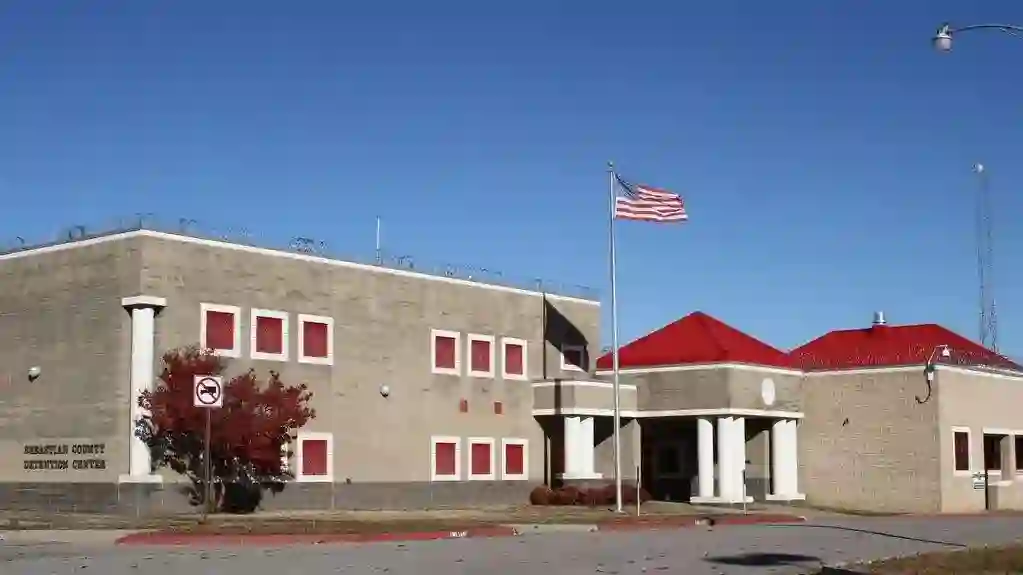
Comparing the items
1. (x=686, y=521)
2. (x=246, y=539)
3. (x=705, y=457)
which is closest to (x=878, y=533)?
(x=686, y=521)

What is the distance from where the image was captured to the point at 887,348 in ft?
195

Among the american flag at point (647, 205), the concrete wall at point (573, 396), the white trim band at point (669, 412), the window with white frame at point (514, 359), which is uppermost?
the american flag at point (647, 205)

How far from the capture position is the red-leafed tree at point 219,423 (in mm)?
36969

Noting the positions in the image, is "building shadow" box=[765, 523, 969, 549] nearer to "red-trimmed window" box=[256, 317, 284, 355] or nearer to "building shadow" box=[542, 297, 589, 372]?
"red-trimmed window" box=[256, 317, 284, 355]

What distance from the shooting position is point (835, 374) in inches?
2133

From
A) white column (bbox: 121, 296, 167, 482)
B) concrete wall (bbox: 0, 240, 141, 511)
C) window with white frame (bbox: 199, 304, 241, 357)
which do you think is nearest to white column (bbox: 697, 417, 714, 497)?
window with white frame (bbox: 199, 304, 241, 357)

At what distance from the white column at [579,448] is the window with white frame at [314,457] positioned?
10.4 metres

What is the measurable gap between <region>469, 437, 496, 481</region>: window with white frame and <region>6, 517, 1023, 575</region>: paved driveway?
54.8ft

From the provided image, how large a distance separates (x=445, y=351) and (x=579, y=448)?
258 inches

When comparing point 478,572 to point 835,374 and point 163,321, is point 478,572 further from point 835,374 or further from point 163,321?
point 835,374

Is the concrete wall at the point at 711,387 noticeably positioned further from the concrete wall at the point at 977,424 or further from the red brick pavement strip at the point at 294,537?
the red brick pavement strip at the point at 294,537

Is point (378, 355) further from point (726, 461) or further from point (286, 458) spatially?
point (726, 461)

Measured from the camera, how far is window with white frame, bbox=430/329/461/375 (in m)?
47.8

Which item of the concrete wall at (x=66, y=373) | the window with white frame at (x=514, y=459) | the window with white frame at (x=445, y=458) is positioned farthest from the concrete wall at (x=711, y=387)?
the concrete wall at (x=66, y=373)
